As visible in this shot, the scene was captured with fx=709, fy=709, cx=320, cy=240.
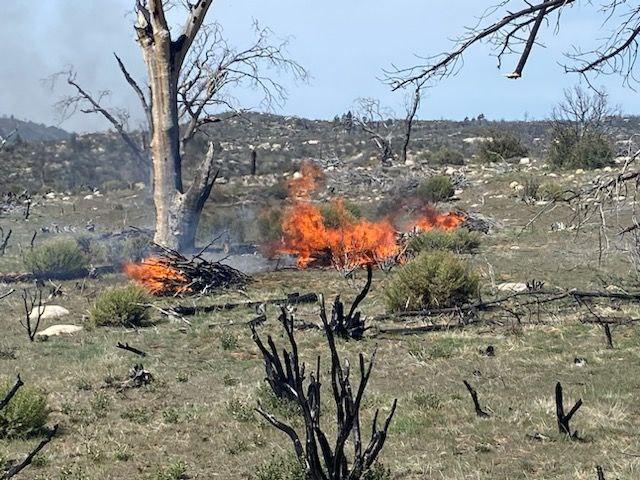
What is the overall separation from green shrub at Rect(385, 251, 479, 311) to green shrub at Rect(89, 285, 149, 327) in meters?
4.37

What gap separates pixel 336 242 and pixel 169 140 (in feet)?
16.5

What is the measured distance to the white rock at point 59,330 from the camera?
11.6 metres

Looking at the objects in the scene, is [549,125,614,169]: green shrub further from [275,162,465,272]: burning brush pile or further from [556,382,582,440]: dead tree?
[556,382,582,440]: dead tree

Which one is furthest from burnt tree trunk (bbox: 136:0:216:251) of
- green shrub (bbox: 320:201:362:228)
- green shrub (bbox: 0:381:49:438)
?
green shrub (bbox: 0:381:49:438)

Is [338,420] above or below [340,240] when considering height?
above

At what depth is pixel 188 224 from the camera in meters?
18.2

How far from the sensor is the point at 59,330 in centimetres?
1186

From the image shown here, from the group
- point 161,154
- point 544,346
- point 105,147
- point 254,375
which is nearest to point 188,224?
point 161,154

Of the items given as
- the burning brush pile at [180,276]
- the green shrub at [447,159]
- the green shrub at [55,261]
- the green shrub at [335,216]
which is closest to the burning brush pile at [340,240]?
the green shrub at [335,216]

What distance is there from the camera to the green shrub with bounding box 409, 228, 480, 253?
18625 mm

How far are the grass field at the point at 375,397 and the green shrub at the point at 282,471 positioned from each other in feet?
1.16

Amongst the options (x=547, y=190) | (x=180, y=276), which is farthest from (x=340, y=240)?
(x=547, y=190)

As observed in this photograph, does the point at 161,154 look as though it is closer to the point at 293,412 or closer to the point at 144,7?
the point at 144,7

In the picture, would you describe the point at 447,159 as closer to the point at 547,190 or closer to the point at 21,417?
the point at 547,190
